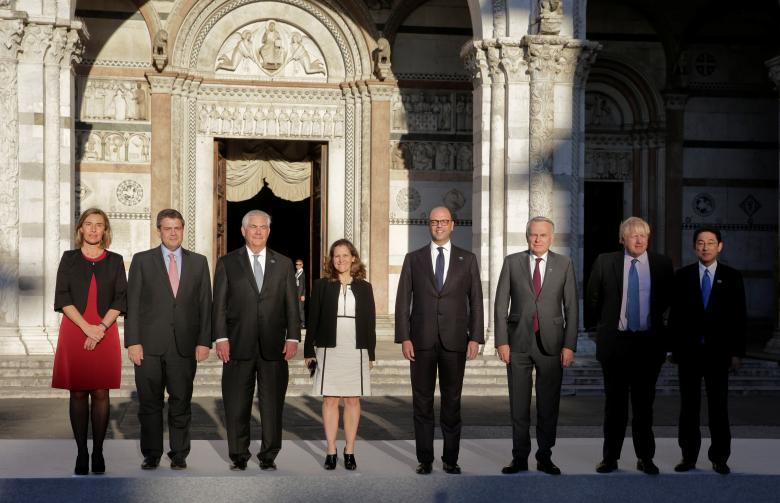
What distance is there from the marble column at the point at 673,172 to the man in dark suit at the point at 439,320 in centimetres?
1230

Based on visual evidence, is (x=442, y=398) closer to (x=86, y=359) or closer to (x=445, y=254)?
(x=445, y=254)

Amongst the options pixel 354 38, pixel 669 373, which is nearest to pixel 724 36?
pixel 354 38

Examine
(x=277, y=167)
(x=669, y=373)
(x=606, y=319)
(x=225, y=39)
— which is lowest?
(x=669, y=373)

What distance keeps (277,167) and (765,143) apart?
8.27 meters

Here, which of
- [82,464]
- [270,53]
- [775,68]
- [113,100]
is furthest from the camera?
[270,53]

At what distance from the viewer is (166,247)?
26.3 feet

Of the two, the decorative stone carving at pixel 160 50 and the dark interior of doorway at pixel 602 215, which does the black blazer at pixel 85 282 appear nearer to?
the decorative stone carving at pixel 160 50

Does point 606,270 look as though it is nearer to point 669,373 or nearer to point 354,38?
point 669,373

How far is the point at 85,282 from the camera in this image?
7.73 metres

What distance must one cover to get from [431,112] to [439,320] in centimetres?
1180

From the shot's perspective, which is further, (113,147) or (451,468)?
(113,147)

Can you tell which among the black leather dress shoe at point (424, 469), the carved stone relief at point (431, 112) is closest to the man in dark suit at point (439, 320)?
the black leather dress shoe at point (424, 469)

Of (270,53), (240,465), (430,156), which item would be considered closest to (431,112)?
(430,156)

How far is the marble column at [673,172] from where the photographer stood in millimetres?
19828
